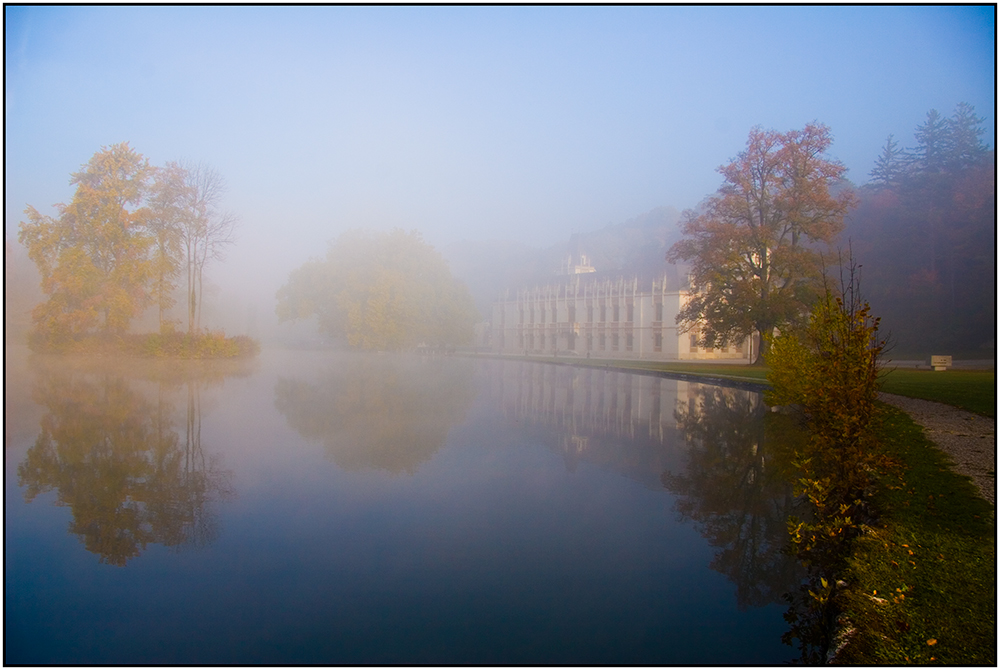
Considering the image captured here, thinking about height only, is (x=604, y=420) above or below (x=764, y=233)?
below

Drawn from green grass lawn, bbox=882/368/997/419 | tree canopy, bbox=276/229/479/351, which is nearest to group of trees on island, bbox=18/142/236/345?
tree canopy, bbox=276/229/479/351

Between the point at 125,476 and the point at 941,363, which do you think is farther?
the point at 941,363

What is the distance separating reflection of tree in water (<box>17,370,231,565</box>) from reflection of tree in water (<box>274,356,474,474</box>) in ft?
7.96

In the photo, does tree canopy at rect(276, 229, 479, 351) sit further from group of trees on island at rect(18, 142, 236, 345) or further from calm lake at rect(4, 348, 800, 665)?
calm lake at rect(4, 348, 800, 665)

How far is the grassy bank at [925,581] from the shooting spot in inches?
173

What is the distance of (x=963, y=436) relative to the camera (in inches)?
466

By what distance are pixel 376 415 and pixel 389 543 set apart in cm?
983

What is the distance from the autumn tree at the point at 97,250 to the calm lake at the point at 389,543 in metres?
25.7

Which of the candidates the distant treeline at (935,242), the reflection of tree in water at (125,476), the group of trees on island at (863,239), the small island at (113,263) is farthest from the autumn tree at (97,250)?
the distant treeline at (935,242)

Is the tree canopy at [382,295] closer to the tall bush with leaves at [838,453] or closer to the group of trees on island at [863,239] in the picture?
the group of trees on island at [863,239]

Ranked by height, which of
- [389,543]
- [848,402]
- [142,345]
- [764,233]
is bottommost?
[389,543]

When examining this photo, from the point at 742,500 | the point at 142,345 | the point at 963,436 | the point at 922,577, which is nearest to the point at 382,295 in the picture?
the point at 142,345

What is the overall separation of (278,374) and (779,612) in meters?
28.9

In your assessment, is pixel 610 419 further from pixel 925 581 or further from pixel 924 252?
pixel 924 252
